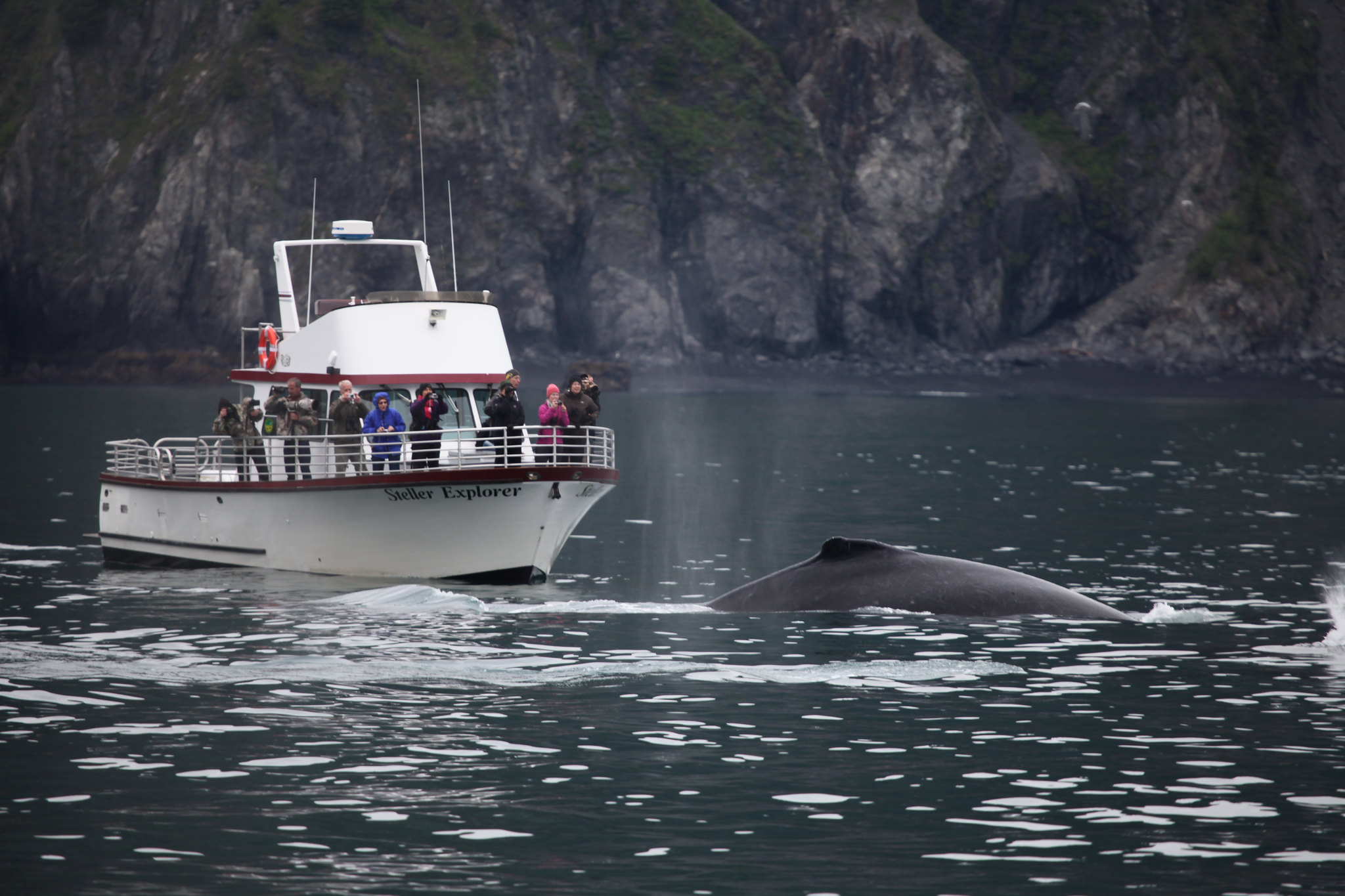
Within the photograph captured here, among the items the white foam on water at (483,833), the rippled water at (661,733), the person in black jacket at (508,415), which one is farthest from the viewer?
the person in black jacket at (508,415)

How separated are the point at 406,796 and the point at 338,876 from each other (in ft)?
7.27

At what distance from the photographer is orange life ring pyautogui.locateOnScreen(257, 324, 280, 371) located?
3131 centimetres

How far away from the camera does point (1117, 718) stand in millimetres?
17000

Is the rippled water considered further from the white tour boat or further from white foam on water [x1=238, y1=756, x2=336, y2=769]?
the white tour boat

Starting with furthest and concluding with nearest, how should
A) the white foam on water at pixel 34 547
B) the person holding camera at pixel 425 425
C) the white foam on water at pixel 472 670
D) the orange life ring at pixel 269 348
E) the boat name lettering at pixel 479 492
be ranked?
the white foam on water at pixel 34 547, the orange life ring at pixel 269 348, the person holding camera at pixel 425 425, the boat name lettering at pixel 479 492, the white foam on water at pixel 472 670

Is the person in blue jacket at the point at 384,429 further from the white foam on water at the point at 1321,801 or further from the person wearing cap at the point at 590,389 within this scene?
the white foam on water at the point at 1321,801

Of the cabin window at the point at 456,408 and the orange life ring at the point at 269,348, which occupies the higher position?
the orange life ring at the point at 269,348

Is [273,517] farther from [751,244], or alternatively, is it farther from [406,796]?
[751,244]

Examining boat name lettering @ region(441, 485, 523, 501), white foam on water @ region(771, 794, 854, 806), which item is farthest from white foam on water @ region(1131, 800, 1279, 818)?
boat name lettering @ region(441, 485, 523, 501)

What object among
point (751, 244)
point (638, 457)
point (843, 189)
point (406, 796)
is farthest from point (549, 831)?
point (843, 189)

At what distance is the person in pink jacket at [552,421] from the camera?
27562mm

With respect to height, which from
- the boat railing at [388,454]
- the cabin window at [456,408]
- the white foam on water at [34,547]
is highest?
the cabin window at [456,408]

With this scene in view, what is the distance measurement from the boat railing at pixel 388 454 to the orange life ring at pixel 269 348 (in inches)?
74.0

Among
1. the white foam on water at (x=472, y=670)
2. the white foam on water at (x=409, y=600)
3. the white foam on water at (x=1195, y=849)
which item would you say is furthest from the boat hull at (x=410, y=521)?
the white foam on water at (x=1195, y=849)
